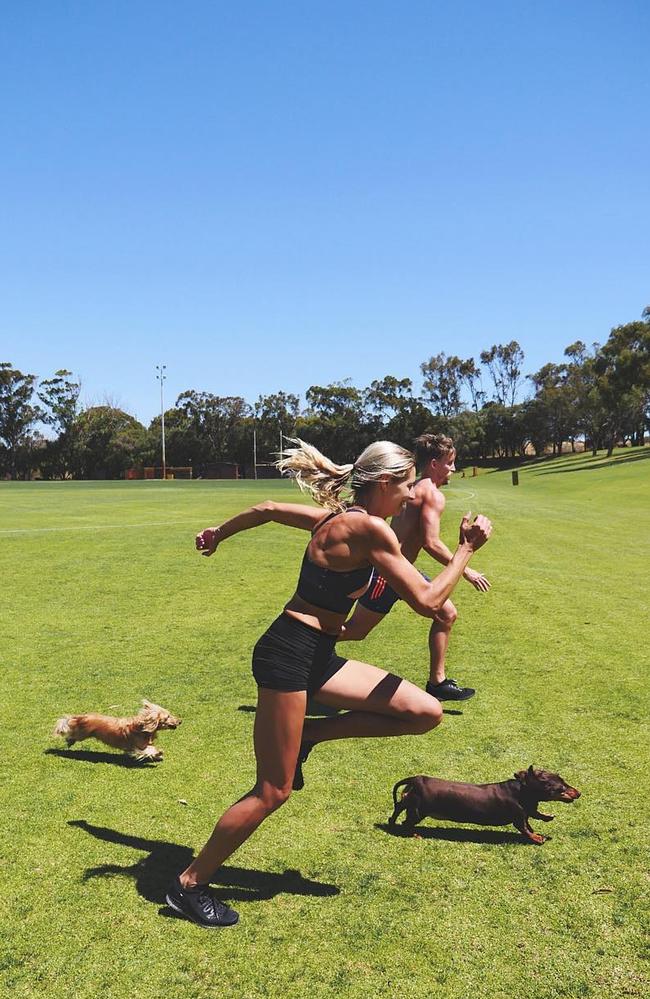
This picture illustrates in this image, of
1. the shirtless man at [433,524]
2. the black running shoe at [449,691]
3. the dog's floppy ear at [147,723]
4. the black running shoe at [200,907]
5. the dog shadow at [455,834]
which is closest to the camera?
the black running shoe at [200,907]

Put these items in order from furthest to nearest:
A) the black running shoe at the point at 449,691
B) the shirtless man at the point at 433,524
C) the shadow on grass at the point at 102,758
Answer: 1. the black running shoe at the point at 449,691
2. the shirtless man at the point at 433,524
3. the shadow on grass at the point at 102,758

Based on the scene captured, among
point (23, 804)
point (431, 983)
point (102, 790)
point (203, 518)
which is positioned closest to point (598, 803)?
point (431, 983)

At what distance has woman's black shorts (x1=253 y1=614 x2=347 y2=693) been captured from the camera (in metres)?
3.85

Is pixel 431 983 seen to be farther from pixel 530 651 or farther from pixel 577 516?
pixel 577 516

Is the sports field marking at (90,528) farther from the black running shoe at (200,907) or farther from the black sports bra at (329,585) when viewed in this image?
the black sports bra at (329,585)

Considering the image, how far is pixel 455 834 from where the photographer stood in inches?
192

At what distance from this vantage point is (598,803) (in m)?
5.15

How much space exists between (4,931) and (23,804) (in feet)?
4.76

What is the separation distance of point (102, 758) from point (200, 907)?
2.51 metres

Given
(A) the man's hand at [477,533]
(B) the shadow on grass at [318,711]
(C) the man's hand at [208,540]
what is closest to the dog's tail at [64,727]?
(B) the shadow on grass at [318,711]

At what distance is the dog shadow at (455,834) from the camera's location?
15.7ft

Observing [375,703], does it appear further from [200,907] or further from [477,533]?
[200,907]

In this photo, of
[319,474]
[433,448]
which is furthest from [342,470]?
[433,448]

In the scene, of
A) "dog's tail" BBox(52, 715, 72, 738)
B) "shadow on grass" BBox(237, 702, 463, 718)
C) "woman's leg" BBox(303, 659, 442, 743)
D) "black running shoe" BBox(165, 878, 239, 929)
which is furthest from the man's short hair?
"black running shoe" BBox(165, 878, 239, 929)
